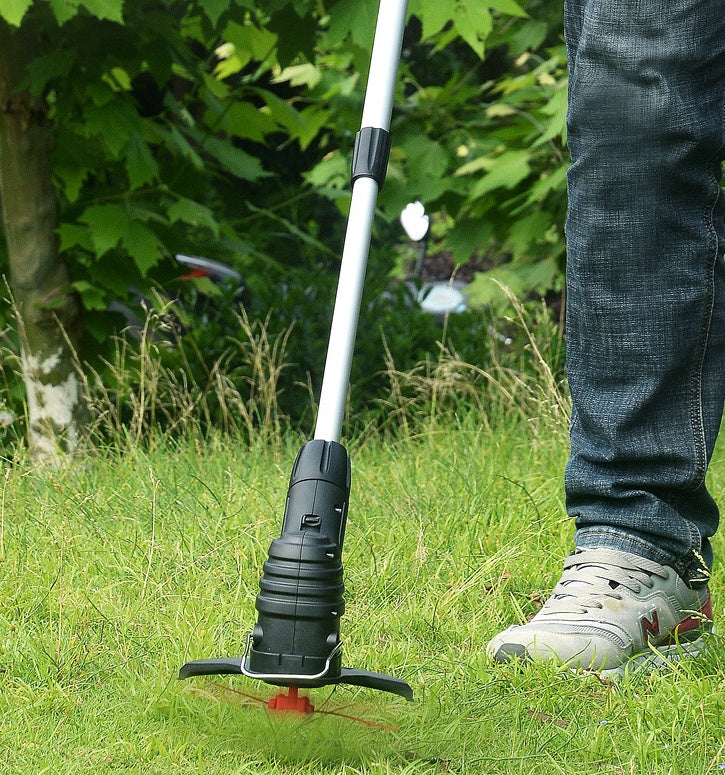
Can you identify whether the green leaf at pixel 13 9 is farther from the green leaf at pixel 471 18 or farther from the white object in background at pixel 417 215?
Result: the white object in background at pixel 417 215

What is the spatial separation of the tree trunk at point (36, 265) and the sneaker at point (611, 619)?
7.32ft

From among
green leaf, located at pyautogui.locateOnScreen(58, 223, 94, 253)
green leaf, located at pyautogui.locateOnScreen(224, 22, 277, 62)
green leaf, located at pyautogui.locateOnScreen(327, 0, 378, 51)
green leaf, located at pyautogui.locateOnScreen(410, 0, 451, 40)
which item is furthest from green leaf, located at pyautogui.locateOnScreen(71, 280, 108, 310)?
green leaf, located at pyautogui.locateOnScreen(410, 0, 451, 40)

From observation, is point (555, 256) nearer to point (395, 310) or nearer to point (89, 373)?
point (395, 310)

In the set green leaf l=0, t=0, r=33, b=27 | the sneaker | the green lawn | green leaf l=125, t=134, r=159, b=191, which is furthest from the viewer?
green leaf l=125, t=134, r=159, b=191

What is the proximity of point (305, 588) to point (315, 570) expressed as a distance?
24 millimetres

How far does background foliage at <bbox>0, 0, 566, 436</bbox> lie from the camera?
10.8 feet

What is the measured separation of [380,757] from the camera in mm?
1284

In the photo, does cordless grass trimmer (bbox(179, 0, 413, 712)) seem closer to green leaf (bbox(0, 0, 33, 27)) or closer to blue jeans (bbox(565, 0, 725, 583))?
blue jeans (bbox(565, 0, 725, 583))

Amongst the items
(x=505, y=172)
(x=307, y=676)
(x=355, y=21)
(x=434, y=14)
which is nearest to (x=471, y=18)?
(x=434, y=14)

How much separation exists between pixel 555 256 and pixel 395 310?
1.38m

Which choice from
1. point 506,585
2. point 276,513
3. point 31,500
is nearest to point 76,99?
point 31,500

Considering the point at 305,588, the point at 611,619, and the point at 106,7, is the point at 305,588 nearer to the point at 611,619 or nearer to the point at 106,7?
the point at 611,619

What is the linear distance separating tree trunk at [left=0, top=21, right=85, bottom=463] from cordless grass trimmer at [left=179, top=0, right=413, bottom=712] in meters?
2.32

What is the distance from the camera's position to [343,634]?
173cm
